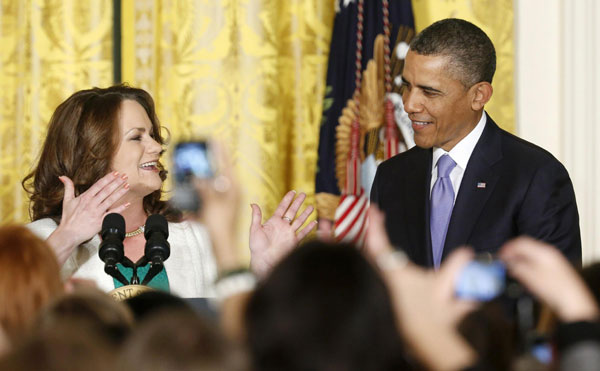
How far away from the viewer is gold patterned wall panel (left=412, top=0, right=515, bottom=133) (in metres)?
4.60

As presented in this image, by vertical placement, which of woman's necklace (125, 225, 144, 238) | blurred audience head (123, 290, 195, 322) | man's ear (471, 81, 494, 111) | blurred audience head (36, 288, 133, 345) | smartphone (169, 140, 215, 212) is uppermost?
man's ear (471, 81, 494, 111)

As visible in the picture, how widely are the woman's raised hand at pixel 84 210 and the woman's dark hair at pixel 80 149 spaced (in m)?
0.20

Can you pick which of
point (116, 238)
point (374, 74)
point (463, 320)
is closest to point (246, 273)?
point (463, 320)

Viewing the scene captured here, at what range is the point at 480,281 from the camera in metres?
1.70

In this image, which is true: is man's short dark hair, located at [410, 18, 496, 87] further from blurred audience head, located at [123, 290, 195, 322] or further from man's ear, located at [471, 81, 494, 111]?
blurred audience head, located at [123, 290, 195, 322]

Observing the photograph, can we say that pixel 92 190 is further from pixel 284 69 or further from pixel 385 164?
pixel 284 69

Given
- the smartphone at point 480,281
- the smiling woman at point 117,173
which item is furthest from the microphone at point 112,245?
the smartphone at point 480,281

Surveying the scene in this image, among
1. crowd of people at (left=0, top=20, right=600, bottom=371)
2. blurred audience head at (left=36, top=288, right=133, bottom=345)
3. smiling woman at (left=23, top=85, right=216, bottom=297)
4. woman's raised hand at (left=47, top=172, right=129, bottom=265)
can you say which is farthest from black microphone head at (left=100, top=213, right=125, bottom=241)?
blurred audience head at (left=36, top=288, right=133, bottom=345)

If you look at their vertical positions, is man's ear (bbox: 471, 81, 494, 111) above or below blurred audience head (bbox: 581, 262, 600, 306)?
above

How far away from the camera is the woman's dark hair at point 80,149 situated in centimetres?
353

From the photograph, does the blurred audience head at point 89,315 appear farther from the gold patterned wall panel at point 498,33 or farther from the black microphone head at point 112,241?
the gold patterned wall panel at point 498,33

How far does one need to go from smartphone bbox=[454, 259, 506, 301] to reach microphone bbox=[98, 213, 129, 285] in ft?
3.85

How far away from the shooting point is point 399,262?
1665 mm

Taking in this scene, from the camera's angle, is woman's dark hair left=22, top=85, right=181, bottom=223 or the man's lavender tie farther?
woman's dark hair left=22, top=85, right=181, bottom=223
